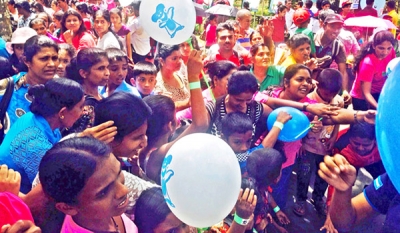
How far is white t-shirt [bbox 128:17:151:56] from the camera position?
17.3 feet

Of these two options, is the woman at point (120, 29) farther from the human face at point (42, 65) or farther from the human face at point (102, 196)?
the human face at point (102, 196)

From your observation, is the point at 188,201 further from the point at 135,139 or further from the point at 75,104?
the point at 75,104

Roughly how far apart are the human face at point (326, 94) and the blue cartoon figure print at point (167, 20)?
49.5 inches

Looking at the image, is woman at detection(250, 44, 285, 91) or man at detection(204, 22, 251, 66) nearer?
woman at detection(250, 44, 285, 91)

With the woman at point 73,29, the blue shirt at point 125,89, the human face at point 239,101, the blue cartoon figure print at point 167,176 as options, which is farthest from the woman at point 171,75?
the blue cartoon figure print at point 167,176

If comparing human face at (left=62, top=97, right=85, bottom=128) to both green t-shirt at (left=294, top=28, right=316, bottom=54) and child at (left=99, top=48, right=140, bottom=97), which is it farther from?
green t-shirt at (left=294, top=28, right=316, bottom=54)

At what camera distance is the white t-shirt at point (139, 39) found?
5.27 m

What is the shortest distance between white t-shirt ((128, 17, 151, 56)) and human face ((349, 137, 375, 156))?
333 cm

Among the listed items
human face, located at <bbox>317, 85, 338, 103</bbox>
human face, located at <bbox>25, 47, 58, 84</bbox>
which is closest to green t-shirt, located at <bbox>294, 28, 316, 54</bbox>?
human face, located at <bbox>317, 85, 338, 103</bbox>

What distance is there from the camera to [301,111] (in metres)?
2.88

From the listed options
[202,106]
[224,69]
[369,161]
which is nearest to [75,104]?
[202,106]

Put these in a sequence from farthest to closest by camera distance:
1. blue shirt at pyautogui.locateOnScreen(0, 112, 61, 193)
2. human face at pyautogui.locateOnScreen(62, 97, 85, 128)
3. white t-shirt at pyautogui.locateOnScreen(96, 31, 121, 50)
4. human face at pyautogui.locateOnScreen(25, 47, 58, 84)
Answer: white t-shirt at pyautogui.locateOnScreen(96, 31, 121, 50) → human face at pyautogui.locateOnScreen(25, 47, 58, 84) → human face at pyautogui.locateOnScreen(62, 97, 85, 128) → blue shirt at pyautogui.locateOnScreen(0, 112, 61, 193)

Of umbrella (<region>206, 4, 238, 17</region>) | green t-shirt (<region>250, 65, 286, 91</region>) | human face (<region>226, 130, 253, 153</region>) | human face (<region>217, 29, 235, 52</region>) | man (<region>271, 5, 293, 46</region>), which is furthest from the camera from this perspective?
umbrella (<region>206, 4, 238, 17</region>)

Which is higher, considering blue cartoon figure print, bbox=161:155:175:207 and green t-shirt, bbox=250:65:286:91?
blue cartoon figure print, bbox=161:155:175:207
